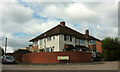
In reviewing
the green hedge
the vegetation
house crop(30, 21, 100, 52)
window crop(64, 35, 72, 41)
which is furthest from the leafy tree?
window crop(64, 35, 72, 41)

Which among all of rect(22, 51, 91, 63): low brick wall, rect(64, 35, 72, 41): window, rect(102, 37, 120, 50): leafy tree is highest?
rect(64, 35, 72, 41): window

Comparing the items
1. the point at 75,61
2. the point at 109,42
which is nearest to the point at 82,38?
the point at 109,42

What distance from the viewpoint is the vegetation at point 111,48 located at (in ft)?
94.9

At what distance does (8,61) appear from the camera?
82.7 feet

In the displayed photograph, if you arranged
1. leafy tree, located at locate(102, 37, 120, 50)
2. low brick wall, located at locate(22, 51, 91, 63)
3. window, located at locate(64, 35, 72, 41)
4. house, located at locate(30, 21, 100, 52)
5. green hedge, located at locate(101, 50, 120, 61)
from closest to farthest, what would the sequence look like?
1. low brick wall, located at locate(22, 51, 91, 63)
2. green hedge, located at locate(101, 50, 120, 61)
3. leafy tree, located at locate(102, 37, 120, 50)
4. house, located at locate(30, 21, 100, 52)
5. window, located at locate(64, 35, 72, 41)

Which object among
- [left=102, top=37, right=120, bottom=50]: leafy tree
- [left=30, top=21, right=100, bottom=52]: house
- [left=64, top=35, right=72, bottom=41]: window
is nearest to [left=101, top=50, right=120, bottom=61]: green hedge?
[left=102, top=37, right=120, bottom=50]: leafy tree

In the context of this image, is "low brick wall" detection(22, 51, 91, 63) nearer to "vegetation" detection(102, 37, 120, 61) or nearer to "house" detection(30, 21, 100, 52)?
"vegetation" detection(102, 37, 120, 61)

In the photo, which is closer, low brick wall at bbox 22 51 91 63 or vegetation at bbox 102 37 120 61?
low brick wall at bbox 22 51 91 63

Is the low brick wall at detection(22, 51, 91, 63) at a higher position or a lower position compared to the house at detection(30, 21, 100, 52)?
lower

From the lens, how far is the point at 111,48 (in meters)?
30.7

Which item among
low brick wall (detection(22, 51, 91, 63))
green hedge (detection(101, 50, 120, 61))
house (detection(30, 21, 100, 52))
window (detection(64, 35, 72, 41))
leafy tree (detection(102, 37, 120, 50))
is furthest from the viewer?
window (detection(64, 35, 72, 41))

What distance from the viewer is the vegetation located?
28.9m

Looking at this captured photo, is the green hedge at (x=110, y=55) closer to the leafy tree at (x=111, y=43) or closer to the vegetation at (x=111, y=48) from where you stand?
the vegetation at (x=111, y=48)

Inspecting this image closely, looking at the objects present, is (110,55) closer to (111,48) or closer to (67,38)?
(111,48)
